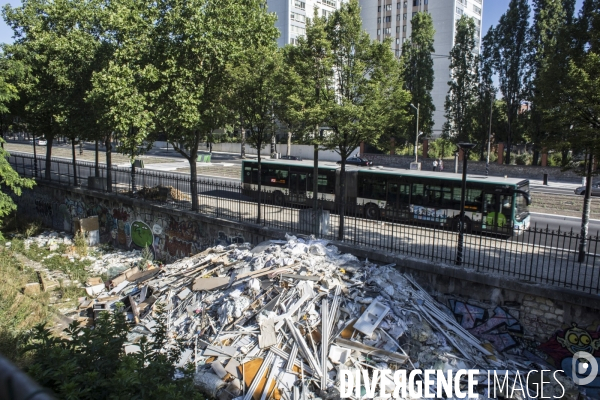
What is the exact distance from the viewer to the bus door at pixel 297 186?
23188mm

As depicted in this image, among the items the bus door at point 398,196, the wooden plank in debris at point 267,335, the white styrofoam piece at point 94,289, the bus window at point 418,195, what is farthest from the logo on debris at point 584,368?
the white styrofoam piece at point 94,289

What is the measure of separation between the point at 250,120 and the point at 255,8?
21.1 feet

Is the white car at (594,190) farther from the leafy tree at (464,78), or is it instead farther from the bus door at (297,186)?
the bus door at (297,186)

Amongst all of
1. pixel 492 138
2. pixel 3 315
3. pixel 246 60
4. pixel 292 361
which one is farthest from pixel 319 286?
pixel 492 138

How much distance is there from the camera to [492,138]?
153ft

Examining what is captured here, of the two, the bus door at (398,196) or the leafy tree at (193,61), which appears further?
the bus door at (398,196)

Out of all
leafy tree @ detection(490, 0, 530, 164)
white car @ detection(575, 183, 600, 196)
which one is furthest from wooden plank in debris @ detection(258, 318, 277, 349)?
leafy tree @ detection(490, 0, 530, 164)

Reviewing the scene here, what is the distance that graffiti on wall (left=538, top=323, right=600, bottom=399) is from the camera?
901 cm

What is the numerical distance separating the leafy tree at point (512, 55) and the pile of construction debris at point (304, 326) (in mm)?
36883

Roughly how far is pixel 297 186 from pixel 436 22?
57.0 m

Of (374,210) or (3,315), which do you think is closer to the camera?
(3,315)

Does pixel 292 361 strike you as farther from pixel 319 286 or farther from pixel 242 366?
pixel 319 286

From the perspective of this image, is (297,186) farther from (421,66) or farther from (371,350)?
(421,66)

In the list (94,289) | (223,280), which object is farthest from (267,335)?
(94,289)
